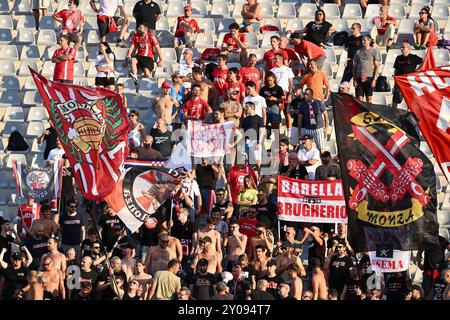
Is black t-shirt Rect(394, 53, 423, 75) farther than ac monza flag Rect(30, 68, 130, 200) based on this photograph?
Yes

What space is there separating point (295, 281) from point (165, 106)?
439 cm

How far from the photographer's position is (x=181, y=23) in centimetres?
2977

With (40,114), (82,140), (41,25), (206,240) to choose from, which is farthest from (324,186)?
(41,25)

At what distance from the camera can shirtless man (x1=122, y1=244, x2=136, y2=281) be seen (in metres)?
24.6

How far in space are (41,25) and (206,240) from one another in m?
7.12

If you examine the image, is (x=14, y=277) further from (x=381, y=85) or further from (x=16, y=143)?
(x=381, y=85)

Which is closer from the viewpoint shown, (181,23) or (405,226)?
(405,226)

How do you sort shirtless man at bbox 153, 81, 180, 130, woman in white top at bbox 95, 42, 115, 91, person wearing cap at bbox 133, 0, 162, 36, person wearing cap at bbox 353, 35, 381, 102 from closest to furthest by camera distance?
1. shirtless man at bbox 153, 81, 180, 130
2. person wearing cap at bbox 353, 35, 381, 102
3. woman in white top at bbox 95, 42, 115, 91
4. person wearing cap at bbox 133, 0, 162, 36

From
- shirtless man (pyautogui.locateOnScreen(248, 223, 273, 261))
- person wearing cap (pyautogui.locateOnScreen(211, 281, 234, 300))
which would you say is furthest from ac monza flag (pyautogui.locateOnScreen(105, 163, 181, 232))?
person wearing cap (pyautogui.locateOnScreen(211, 281, 234, 300))

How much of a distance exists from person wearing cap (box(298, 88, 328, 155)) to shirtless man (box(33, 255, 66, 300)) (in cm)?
433

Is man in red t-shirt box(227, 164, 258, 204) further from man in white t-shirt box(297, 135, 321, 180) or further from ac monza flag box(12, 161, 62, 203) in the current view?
ac monza flag box(12, 161, 62, 203)

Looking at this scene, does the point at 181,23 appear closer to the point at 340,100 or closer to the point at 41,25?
the point at 41,25

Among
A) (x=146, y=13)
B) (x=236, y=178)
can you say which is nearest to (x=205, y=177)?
(x=236, y=178)

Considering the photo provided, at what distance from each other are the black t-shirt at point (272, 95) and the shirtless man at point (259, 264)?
3.18m
